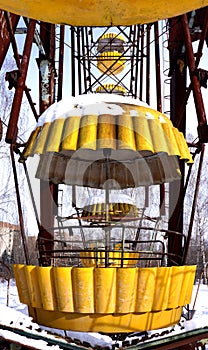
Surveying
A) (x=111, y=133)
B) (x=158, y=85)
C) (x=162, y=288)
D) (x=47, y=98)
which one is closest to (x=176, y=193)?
(x=158, y=85)

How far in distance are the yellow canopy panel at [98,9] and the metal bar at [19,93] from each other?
4.02m

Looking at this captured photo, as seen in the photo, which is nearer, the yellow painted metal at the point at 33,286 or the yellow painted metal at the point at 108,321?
the yellow painted metal at the point at 108,321

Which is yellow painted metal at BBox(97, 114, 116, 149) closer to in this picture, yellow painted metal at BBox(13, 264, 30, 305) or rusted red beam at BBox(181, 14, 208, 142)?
yellow painted metal at BBox(13, 264, 30, 305)

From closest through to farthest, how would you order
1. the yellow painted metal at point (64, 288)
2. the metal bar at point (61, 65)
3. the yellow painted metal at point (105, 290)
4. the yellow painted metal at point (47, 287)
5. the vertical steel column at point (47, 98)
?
the yellow painted metal at point (105, 290) → the yellow painted metal at point (64, 288) → the yellow painted metal at point (47, 287) → the vertical steel column at point (47, 98) → the metal bar at point (61, 65)

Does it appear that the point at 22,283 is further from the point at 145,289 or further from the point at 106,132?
the point at 106,132

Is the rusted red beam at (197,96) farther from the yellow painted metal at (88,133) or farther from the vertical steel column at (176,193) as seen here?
the yellow painted metal at (88,133)

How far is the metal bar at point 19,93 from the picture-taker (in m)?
5.34

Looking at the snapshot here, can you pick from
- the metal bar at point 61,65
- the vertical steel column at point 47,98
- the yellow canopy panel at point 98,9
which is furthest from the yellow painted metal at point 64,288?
the metal bar at point 61,65

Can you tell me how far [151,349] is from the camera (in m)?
2.63

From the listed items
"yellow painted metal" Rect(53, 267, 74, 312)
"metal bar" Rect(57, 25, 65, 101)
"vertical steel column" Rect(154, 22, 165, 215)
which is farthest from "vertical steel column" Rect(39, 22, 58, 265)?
"yellow painted metal" Rect(53, 267, 74, 312)

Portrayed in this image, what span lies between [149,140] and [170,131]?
1.21ft

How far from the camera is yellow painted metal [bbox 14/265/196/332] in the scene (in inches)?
153

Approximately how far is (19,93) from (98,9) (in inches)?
181

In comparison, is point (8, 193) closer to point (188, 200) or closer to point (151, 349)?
point (188, 200)
